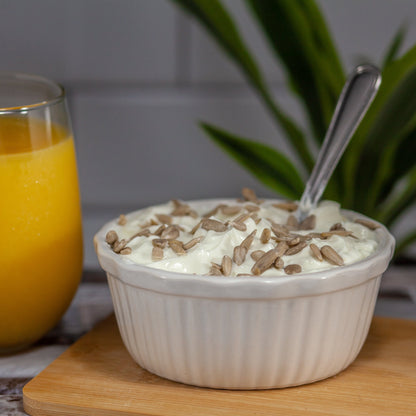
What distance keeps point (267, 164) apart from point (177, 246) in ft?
1.02

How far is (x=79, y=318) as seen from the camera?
2.68 feet

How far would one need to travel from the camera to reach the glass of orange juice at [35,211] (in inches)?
25.5

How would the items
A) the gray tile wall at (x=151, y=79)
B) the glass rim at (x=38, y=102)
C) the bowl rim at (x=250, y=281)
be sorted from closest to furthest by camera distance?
the bowl rim at (x=250, y=281) → the glass rim at (x=38, y=102) → the gray tile wall at (x=151, y=79)

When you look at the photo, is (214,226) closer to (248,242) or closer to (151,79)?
(248,242)

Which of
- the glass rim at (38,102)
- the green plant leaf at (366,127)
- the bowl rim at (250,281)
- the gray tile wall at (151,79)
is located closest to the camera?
the bowl rim at (250,281)

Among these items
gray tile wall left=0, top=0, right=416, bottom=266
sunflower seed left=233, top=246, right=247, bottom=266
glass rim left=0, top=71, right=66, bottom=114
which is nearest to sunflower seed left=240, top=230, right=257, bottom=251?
sunflower seed left=233, top=246, right=247, bottom=266

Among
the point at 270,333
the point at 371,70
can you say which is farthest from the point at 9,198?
the point at 371,70

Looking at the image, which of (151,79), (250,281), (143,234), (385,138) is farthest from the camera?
(151,79)

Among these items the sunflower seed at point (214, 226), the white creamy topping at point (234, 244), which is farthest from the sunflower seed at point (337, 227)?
the sunflower seed at point (214, 226)

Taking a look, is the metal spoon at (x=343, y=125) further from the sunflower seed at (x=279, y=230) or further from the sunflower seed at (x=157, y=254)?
the sunflower seed at (x=157, y=254)

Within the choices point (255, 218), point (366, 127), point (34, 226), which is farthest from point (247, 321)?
point (366, 127)

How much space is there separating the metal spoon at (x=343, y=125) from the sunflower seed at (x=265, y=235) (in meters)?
0.12

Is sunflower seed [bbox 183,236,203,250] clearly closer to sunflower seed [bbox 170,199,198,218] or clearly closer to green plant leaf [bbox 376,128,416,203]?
sunflower seed [bbox 170,199,198,218]

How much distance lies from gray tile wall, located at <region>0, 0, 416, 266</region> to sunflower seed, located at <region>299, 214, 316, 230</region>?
0.49 meters
